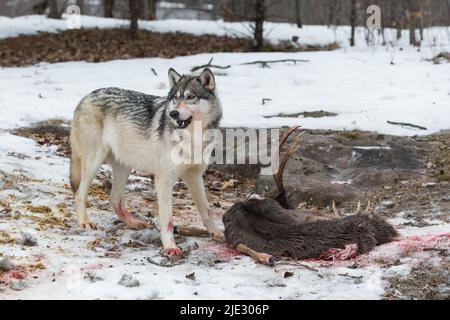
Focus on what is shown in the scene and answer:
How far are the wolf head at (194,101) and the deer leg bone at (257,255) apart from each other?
1.22m

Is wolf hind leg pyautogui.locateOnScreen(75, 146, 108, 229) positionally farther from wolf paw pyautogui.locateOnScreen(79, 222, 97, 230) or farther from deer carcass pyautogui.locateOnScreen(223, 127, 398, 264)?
deer carcass pyautogui.locateOnScreen(223, 127, 398, 264)

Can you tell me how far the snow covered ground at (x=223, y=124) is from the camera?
4.98 meters

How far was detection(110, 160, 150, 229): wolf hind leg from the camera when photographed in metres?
6.96

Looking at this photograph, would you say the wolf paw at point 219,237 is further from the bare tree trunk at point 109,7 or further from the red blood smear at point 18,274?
the bare tree trunk at point 109,7

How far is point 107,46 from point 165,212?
13579 millimetres

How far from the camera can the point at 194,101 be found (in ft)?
20.4

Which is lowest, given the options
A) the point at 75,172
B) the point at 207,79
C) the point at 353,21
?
the point at 75,172

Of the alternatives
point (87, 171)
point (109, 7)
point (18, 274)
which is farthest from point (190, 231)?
point (109, 7)

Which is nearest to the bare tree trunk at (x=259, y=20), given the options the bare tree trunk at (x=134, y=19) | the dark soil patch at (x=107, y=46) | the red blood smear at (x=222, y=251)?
the dark soil patch at (x=107, y=46)

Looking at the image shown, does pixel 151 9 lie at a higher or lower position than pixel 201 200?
higher

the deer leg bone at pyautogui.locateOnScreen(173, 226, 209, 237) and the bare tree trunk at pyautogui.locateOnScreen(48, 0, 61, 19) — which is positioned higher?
the bare tree trunk at pyautogui.locateOnScreen(48, 0, 61, 19)

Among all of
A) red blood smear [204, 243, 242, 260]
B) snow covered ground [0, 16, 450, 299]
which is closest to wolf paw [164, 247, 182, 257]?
snow covered ground [0, 16, 450, 299]

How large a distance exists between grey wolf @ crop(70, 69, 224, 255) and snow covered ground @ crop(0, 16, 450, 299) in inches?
10.1

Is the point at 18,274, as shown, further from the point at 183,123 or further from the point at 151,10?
the point at 151,10
